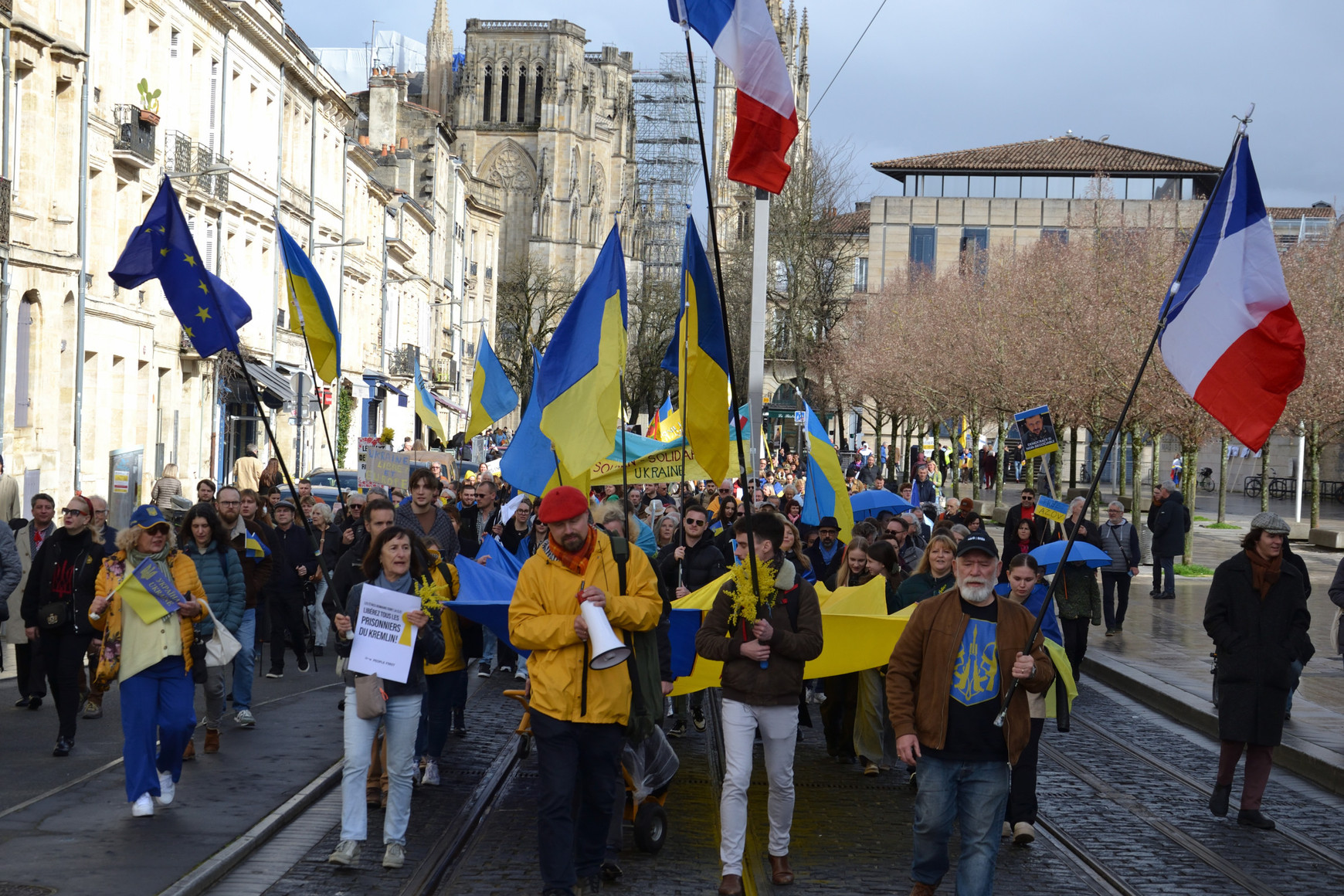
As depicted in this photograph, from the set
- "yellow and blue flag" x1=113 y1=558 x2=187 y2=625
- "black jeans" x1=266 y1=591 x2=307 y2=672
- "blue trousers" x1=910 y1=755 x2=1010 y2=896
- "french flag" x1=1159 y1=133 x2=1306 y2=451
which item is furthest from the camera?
"black jeans" x1=266 y1=591 x2=307 y2=672

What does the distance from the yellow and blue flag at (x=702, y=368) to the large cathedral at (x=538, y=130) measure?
104 metres

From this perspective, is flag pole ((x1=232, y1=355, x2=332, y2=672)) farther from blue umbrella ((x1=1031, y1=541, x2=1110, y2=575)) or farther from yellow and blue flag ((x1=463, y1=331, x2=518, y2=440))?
blue umbrella ((x1=1031, y1=541, x2=1110, y2=575))

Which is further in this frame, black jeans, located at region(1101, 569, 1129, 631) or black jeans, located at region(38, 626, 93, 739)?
black jeans, located at region(1101, 569, 1129, 631)

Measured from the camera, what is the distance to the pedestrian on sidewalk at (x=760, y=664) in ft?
23.9

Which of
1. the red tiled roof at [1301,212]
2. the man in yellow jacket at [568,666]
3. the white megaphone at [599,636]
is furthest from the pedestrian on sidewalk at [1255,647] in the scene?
the red tiled roof at [1301,212]

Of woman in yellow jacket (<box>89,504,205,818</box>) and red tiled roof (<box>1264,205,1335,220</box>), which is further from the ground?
red tiled roof (<box>1264,205,1335,220</box>)

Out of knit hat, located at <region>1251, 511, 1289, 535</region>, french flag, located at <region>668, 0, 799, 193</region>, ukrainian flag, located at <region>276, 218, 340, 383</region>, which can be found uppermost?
french flag, located at <region>668, 0, 799, 193</region>

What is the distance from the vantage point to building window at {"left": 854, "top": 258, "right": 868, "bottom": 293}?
79.7 m

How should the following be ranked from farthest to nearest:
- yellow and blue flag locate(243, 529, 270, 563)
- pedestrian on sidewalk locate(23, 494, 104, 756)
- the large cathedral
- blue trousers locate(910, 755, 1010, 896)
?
the large cathedral → yellow and blue flag locate(243, 529, 270, 563) → pedestrian on sidewalk locate(23, 494, 104, 756) → blue trousers locate(910, 755, 1010, 896)

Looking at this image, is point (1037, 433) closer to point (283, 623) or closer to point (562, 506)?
point (283, 623)

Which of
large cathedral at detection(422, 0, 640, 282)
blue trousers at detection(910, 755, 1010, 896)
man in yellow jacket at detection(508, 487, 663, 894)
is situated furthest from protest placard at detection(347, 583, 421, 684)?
large cathedral at detection(422, 0, 640, 282)

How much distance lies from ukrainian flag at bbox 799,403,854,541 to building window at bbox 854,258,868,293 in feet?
207

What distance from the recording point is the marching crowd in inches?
251

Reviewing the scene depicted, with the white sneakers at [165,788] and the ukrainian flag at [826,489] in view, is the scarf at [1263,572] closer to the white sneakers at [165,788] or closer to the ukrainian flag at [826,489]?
the white sneakers at [165,788]
